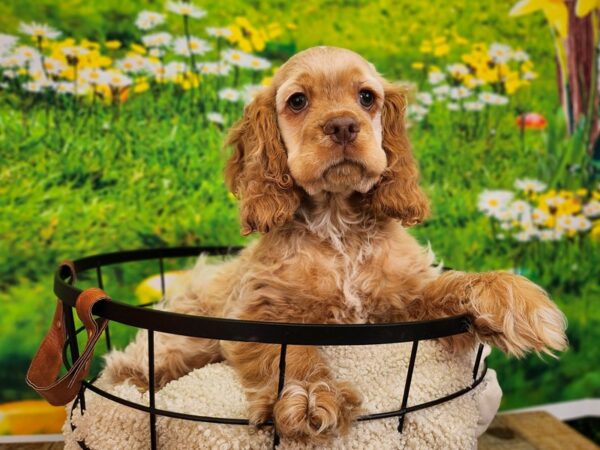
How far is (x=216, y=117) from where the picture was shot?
7.31 feet

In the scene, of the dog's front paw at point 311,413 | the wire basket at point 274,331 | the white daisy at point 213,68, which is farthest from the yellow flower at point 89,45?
the dog's front paw at point 311,413

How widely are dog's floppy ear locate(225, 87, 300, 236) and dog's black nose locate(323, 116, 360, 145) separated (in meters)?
0.20

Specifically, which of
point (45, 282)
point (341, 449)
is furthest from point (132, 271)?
point (341, 449)

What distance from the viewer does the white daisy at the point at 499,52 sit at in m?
2.38

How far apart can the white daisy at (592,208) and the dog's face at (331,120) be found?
1.35 metres

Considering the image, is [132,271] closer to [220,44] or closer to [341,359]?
[220,44]

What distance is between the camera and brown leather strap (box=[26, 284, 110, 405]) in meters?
1.07

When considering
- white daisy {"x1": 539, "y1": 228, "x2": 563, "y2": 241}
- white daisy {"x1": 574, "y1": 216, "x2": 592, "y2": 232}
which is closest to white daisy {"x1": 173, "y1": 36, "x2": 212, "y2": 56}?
white daisy {"x1": 539, "y1": 228, "x2": 563, "y2": 241}

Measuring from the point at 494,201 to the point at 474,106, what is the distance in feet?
1.33

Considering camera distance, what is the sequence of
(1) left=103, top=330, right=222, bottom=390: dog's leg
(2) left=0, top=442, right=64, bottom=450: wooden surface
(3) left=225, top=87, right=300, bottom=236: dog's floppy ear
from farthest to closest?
(2) left=0, top=442, right=64, bottom=450: wooden surface, (1) left=103, top=330, right=222, bottom=390: dog's leg, (3) left=225, top=87, right=300, bottom=236: dog's floppy ear

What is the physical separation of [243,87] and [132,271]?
837 mm

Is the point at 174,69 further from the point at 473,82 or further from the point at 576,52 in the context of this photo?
the point at 576,52

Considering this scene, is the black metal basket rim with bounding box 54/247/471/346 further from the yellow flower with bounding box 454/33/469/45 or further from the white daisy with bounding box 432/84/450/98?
the yellow flower with bounding box 454/33/469/45

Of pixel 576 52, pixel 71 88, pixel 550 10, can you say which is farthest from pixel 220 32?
pixel 576 52
